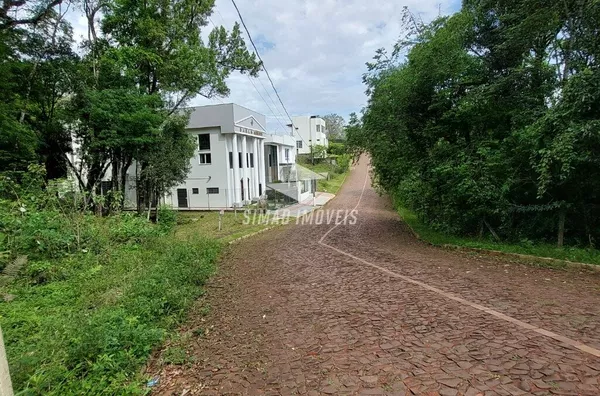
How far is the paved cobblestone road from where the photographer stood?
3.01 metres

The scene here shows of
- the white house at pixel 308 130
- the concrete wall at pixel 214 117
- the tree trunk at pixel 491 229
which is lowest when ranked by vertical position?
the tree trunk at pixel 491 229

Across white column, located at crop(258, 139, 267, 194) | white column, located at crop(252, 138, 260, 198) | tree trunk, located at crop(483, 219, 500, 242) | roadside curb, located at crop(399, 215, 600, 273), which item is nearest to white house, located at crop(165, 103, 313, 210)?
white column, located at crop(252, 138, 260, 198)

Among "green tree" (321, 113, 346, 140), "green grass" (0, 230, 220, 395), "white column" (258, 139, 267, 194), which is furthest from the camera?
"green tree" (321, 113, 346, 140)

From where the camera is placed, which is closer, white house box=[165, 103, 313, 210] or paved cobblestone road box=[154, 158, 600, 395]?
paved cobblestone road box=[154, 158, 600, 395]

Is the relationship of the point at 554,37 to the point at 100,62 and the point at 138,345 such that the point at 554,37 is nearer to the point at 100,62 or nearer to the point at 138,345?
the point at 138,345

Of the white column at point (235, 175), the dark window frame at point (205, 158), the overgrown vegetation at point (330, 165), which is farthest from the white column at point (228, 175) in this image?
the overgrown vegetation at point (330, 165)

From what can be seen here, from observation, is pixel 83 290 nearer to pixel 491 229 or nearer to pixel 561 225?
pixel 491 229

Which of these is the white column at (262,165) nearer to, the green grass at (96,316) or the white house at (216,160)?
the white house at (216,160)

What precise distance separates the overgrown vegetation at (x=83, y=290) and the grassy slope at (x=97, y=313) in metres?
0.01

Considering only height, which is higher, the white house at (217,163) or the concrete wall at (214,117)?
the concrete wall at (214,117)

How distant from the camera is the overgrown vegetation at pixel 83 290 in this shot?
10.8ft

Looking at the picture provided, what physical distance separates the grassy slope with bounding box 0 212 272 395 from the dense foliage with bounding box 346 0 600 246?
306 inches

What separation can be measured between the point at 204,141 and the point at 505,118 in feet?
66.8

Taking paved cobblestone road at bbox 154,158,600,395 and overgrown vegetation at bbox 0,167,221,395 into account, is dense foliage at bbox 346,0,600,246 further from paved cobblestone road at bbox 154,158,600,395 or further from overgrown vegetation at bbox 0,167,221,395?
overgrown vegetation at bbox 0,167,221,395
